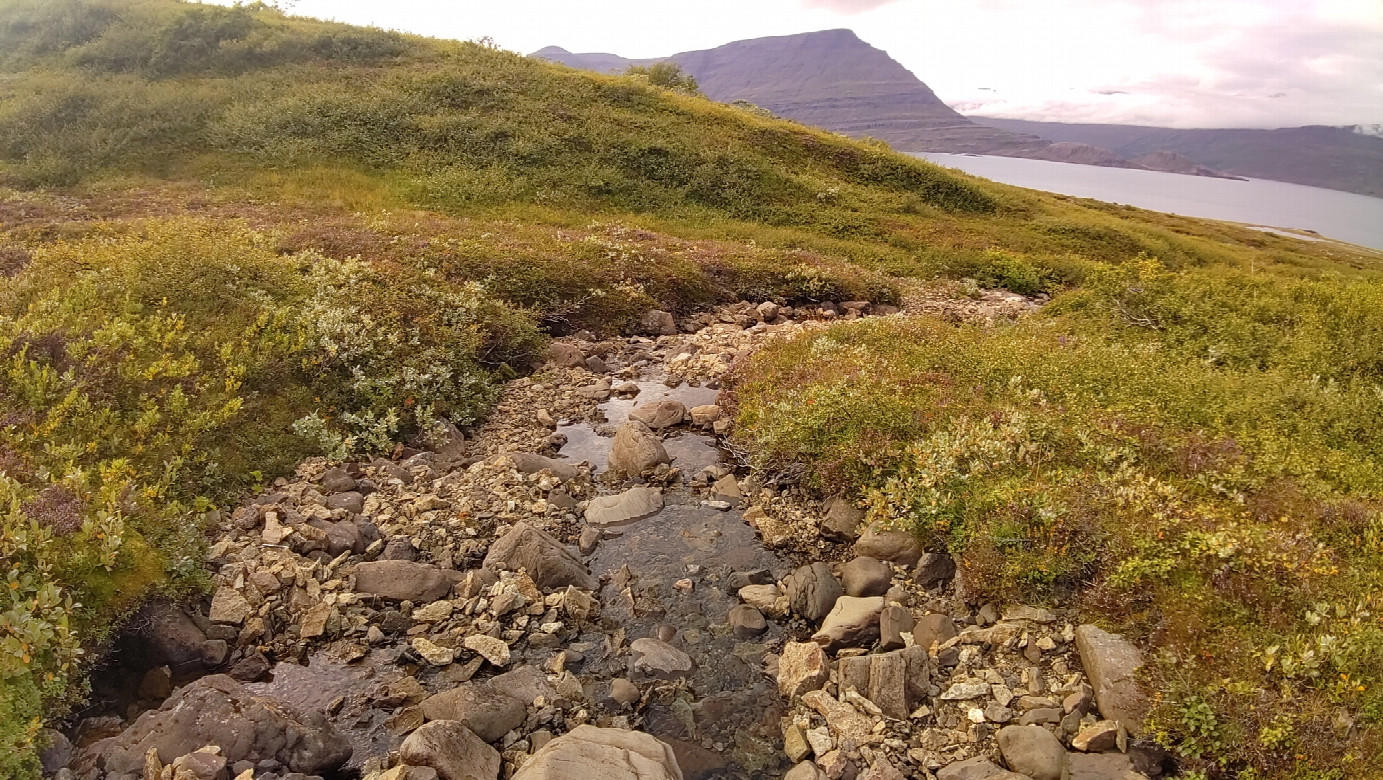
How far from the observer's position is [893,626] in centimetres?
876

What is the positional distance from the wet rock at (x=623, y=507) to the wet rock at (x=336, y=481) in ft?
13.4

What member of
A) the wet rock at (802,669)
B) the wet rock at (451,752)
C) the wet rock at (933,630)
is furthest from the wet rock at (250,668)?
the wet rock at (933,630)

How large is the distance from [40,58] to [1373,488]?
63511 mm

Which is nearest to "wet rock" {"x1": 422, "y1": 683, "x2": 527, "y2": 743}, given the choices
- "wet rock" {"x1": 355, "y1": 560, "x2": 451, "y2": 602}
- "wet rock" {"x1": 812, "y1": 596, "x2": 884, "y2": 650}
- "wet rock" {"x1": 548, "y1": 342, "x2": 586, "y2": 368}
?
"wet rock" {"x1": 355, "y1": 560, "x2": 451, "y2": 602}

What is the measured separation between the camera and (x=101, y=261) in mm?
15586

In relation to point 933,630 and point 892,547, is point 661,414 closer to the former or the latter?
point 892,547

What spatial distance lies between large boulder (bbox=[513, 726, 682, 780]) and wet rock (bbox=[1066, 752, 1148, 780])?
3737 mm

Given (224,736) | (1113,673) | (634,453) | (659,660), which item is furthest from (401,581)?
(1113,673)

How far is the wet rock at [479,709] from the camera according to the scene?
23.7ft

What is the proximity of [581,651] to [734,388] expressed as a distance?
28.6ft

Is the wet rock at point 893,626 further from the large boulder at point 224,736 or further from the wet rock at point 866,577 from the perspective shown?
the large boulder at point 224,736

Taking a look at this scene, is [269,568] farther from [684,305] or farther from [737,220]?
[737,220]

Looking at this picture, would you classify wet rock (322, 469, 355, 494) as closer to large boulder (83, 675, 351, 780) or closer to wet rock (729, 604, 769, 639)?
large boulder (83, 675, 351, 780)

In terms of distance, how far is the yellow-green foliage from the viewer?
6.38 m
